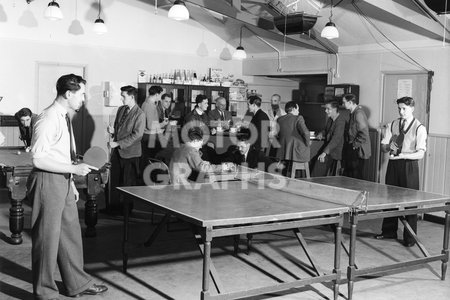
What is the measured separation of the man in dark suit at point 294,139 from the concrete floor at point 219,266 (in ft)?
4.98

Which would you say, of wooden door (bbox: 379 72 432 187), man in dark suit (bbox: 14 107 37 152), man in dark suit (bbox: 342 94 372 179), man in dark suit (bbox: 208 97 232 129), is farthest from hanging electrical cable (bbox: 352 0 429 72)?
man in dark suit (bbox: 14 107 37 152)

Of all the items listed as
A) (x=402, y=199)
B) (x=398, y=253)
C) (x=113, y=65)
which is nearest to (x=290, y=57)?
(x=113, y=65)

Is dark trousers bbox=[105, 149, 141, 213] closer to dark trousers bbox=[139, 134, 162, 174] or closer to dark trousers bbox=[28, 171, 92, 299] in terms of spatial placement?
dark trousers bbox=[139, 134, 162, 174]

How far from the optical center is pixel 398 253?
647cm

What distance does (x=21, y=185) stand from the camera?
234 inches

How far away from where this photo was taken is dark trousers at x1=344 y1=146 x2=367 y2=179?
840cm

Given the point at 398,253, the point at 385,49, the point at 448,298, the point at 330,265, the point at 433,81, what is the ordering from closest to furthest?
the point at 448,298 < the point at 330,265 < the point at 398,253 < the point at 433,81 < the point at 385,49

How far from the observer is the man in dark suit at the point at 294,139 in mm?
8547

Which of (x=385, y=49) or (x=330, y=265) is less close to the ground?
(x=385, y=49)

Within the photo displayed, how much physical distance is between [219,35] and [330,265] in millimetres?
7956

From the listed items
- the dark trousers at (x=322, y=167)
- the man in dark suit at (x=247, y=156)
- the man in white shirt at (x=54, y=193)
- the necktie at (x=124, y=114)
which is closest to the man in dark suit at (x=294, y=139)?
the man in dark suit at (x=247, y=156)

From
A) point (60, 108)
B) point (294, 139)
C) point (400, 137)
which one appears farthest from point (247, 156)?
point (60, 108)

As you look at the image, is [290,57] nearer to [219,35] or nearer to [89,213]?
[219,35]

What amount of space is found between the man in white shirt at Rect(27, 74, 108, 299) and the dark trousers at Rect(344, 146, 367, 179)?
5001mm
